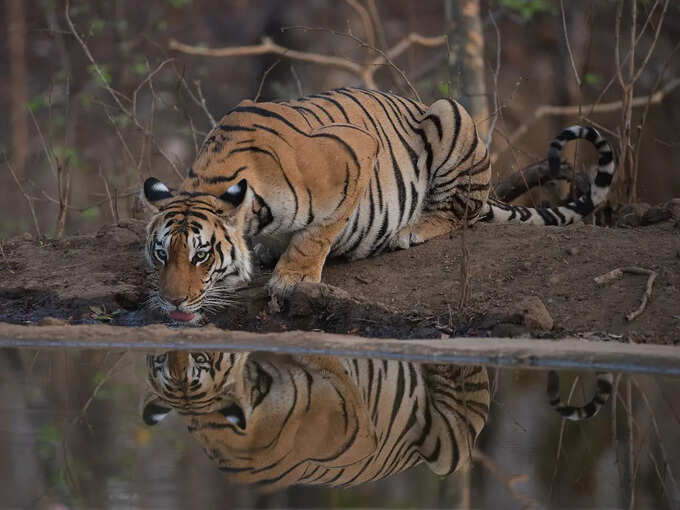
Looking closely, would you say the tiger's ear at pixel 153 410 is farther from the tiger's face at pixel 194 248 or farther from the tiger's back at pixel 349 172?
the tiger's back at pixel 349 172

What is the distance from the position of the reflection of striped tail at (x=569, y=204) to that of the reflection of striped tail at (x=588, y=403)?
10.9ft

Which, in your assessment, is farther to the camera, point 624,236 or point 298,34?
point 298,34

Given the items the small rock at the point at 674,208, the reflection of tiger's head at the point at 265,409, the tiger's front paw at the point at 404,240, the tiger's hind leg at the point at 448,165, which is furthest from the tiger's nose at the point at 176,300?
the small rock at the point at 674,208

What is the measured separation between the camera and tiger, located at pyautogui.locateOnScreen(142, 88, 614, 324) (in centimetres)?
605

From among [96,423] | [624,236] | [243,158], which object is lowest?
[96,423]

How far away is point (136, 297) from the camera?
6.70m

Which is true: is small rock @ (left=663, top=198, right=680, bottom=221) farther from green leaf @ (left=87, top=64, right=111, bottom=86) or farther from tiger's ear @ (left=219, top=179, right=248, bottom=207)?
green leaf @ (left=87, top=64, right=111, bottom=86)

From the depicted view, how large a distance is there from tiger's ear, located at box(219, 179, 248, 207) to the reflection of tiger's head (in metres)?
1.12

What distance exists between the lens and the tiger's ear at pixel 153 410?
4.10m

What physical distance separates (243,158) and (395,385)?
218cm

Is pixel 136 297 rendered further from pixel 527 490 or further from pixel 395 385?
pixel 527 490

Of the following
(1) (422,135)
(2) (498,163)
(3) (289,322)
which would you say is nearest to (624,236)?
(1) (422,135)

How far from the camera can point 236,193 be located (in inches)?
238

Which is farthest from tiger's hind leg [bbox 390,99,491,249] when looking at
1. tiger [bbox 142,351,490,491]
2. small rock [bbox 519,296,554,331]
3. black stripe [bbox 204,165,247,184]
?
tiger [bbox 142,351,490,491]
